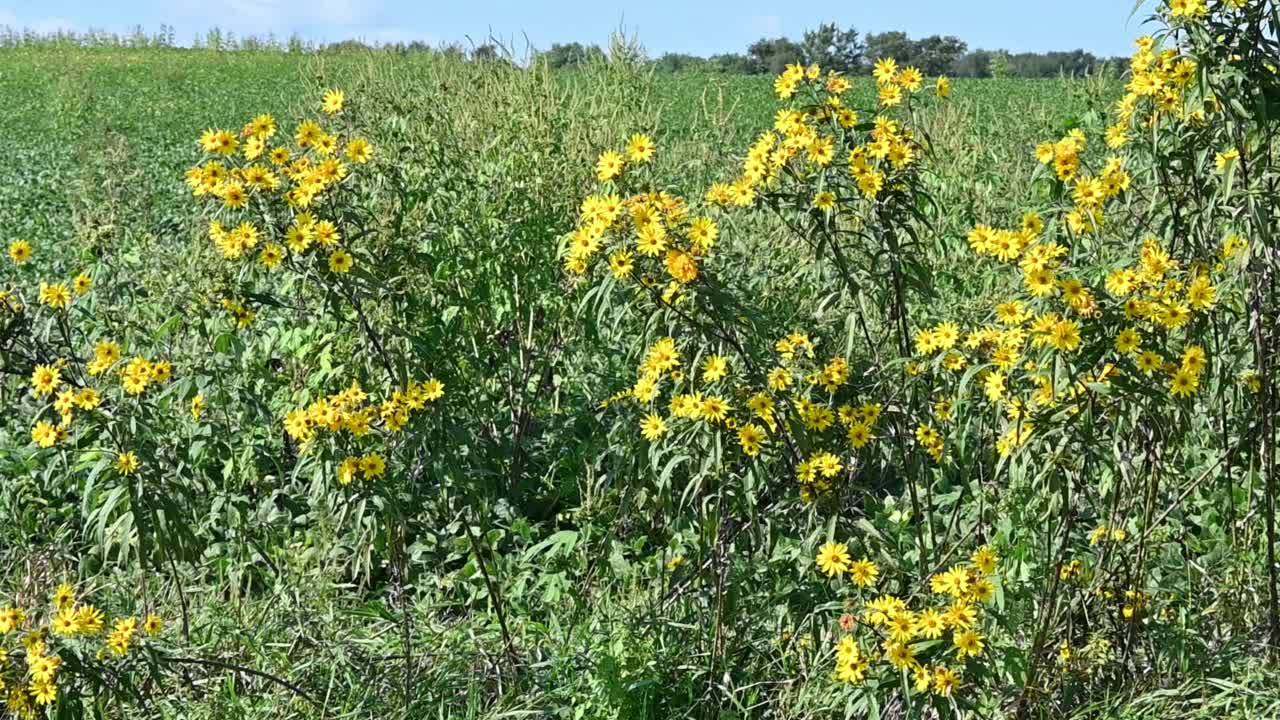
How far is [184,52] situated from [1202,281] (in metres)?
33.6

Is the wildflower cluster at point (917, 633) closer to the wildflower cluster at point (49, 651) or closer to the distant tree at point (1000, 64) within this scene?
the wildflower cluster at point (49, 651)

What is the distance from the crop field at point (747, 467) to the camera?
2359 millimetres

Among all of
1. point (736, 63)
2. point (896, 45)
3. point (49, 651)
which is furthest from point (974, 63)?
point (49, 651)

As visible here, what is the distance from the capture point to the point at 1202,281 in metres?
2.31

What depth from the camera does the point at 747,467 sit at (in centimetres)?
248

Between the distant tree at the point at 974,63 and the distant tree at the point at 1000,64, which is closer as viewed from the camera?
the distant tree at the point at 1000,64

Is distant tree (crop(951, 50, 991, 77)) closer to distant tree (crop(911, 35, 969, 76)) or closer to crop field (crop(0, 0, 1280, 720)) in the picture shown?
distant tree (crop(911, 35, 969, 76))

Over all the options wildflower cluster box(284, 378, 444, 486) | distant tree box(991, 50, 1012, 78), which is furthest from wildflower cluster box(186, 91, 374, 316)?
distant tree box(991, 50, 1012, 78)

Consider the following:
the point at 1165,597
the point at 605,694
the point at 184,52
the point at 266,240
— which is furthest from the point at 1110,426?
the point at 184,52

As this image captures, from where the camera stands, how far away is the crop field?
2.36 m

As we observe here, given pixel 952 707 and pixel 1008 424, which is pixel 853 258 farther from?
A: pixel 952 707

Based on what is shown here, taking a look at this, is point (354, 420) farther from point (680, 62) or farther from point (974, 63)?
point (974, 63)

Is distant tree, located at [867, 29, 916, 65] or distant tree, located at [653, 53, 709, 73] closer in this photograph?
distant tree, located at [867, 29, 916, 65]

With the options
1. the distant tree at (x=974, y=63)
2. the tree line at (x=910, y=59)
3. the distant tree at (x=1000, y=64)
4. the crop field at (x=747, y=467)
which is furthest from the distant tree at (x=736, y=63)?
the crop field at (x=747, y=467)
